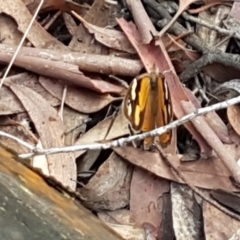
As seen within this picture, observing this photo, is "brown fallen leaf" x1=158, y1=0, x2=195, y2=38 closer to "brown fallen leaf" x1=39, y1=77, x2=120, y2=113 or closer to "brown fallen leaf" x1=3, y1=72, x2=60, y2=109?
"brown fallen leaf" x1=39, y1=77, x2=120, y2=113

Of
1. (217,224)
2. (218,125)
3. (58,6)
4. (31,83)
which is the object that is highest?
(58,6)

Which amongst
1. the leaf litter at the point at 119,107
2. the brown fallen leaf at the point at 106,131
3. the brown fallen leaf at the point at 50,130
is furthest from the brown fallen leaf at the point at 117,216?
the brown fallen leaf at the point at 106,131

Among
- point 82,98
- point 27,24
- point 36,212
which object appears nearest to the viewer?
point 36,212

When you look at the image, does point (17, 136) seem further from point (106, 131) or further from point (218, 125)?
point (218, 125)

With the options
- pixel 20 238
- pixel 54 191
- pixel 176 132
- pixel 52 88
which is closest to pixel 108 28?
pixel 52 88

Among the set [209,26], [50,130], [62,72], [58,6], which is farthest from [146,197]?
[58,6]

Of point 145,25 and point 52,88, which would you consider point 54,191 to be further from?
point 145,25

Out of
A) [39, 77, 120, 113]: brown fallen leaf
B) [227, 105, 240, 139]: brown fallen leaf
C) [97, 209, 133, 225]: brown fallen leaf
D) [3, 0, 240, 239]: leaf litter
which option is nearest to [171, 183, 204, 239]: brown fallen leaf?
[3, 0, 240, 239]: leaf litter
